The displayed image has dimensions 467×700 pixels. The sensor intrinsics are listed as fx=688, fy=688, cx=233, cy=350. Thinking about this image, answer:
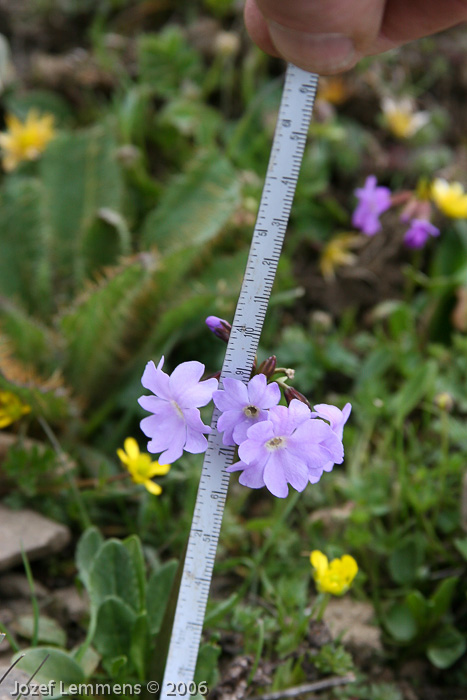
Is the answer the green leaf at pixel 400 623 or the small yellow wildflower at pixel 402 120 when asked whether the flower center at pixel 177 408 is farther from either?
the small yellow wildflower at pixel 402 120

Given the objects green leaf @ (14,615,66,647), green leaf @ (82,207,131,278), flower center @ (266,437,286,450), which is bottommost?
green leaf @ (14,615,66,647)

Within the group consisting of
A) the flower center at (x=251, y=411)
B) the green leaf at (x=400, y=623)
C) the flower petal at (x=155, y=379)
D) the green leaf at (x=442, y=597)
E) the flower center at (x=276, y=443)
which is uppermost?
the flower petal at (x=155, y=379)

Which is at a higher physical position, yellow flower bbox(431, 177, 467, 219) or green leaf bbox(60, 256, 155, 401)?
yellow flower bbox(431, 177, 467, 219)

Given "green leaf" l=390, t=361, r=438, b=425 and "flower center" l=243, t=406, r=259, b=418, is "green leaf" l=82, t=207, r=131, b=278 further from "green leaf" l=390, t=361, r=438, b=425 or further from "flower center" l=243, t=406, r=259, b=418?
"flower center" l=243, t=406, r=259, b=418

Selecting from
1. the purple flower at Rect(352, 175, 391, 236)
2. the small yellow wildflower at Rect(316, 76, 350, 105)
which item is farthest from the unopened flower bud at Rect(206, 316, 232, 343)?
the small yellow wildflower at Rect(316, 76, 350, 105)

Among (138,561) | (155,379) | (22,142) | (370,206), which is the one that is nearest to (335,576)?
(138,561)

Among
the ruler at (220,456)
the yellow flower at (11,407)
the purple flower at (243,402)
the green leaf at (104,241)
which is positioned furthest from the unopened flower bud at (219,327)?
the green leaf at (104,241)
